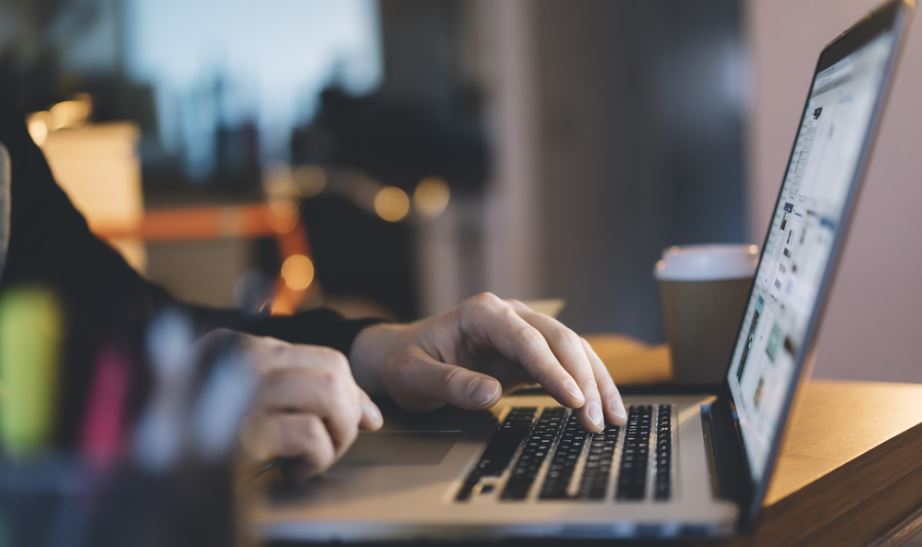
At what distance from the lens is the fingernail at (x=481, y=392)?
65 centimetres

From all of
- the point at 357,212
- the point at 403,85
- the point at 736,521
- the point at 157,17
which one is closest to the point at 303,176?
the point at 357,212

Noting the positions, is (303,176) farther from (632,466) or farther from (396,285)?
(632,466)

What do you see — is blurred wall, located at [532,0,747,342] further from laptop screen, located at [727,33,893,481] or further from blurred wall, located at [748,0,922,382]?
laptop screen, located at [727,33,893,481]

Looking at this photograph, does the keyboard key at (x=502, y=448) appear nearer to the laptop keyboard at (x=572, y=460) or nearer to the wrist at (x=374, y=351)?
the laptop keyboard at (x=572, y=460)

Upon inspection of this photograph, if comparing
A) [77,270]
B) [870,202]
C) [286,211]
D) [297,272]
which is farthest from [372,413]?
[286,211]

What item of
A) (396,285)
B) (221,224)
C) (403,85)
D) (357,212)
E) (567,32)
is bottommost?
(396,285)

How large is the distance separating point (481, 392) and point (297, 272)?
2.86m

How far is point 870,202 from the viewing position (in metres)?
1.44

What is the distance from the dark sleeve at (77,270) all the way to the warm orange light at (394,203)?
3.59 m

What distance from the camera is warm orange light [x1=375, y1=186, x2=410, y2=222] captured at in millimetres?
4629

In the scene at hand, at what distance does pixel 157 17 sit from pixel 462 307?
4606mm

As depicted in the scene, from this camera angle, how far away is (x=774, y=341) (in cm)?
55

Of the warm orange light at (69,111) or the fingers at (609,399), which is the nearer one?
Answer: the fingers at (609,399)

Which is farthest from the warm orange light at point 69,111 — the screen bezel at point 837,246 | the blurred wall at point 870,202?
the screen bezel at point 837,246
